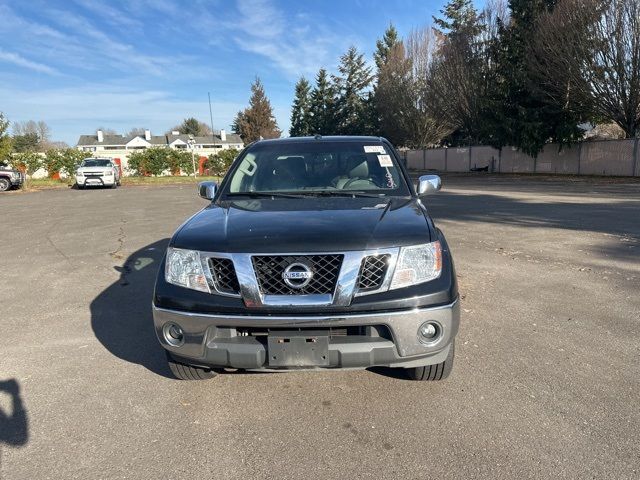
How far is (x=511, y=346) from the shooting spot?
12.5ft

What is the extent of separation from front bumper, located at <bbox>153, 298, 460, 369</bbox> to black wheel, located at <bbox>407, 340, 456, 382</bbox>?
0.37 meters

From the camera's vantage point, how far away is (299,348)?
8.48ft

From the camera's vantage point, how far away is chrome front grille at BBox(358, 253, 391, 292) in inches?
103

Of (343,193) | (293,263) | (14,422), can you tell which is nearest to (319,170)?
(343,193)

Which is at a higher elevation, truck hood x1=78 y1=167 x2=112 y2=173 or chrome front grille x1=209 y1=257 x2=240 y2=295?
truck hood x1=78 y1=167 x2=112 y2=173

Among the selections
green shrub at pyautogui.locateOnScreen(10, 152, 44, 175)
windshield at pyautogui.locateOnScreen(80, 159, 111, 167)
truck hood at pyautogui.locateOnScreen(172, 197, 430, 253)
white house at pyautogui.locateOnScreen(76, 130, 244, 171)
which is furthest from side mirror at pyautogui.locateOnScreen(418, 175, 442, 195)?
white house at pyautogui.locateOnScreen(76, 130, 244, 171)

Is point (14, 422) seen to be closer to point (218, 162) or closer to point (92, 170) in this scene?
point (92, 170)

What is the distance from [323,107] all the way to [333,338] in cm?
6030

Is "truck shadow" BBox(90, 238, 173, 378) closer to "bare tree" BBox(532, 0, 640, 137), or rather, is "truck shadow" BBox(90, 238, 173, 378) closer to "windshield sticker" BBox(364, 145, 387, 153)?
"windshield sticker" BBox(364, 145, 387, 153)

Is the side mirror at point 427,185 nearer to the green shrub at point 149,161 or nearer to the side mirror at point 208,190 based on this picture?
the side mirror at point 208,190

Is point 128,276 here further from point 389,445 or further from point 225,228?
point 389,445

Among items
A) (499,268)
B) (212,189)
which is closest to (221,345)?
(212,189)

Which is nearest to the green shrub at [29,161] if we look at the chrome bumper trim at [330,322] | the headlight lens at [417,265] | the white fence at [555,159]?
the white fence at [555,159]

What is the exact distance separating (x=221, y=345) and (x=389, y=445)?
109 centimetres
